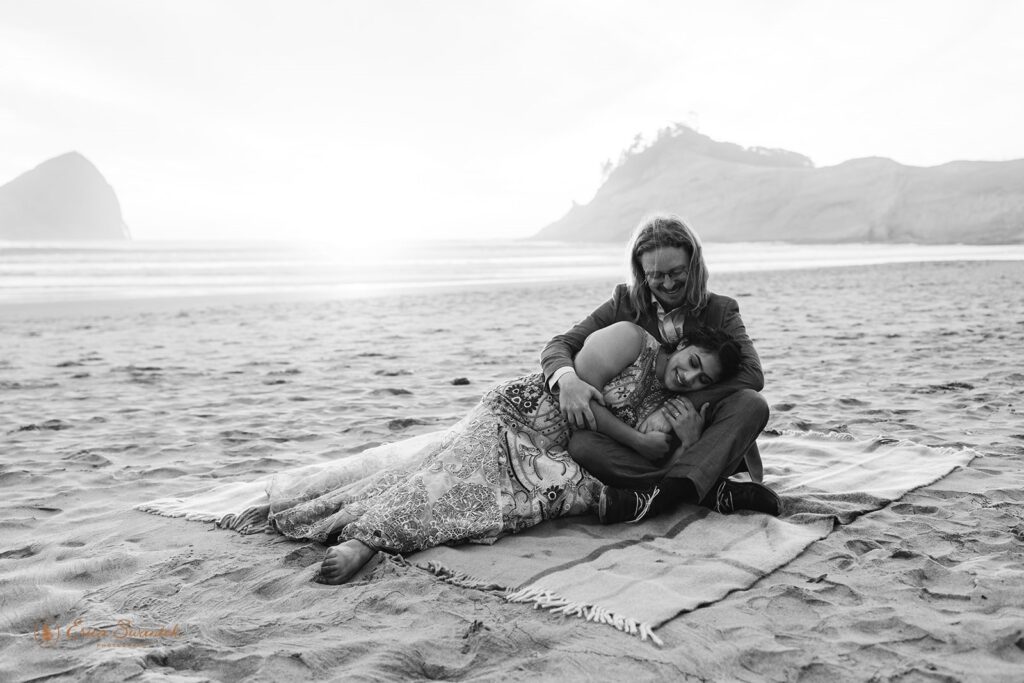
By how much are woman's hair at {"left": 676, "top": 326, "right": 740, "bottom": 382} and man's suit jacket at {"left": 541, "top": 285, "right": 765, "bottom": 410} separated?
0.04 metres

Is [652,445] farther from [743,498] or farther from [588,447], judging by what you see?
[743,498]

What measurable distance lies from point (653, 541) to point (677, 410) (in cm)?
59

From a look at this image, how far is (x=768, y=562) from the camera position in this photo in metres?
2.64

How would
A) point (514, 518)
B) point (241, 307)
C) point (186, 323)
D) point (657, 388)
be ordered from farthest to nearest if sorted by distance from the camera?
point (241, 307) < point (186, 323) < point (657, 388) < point (514, 518)

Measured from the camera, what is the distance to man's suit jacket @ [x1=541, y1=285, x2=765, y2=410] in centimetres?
321

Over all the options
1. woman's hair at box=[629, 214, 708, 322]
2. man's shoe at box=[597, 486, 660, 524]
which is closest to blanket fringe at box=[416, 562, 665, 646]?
man's shoe at box=[597, 486, 660, 524]

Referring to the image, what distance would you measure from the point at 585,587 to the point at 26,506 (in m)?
2.64

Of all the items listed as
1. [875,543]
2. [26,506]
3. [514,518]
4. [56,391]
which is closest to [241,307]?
[56,391]

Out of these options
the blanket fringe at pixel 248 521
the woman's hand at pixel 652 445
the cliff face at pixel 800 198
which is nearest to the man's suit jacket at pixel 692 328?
the woman's hand at pixel 652 445

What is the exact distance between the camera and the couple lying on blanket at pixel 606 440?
296cm

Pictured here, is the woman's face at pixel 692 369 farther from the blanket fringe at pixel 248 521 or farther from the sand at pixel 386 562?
the blanket fringe at pixel 248 521

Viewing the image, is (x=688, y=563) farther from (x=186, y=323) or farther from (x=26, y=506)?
(x=186, y=323)

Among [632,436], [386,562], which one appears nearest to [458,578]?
[386,562]

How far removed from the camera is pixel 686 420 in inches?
124
